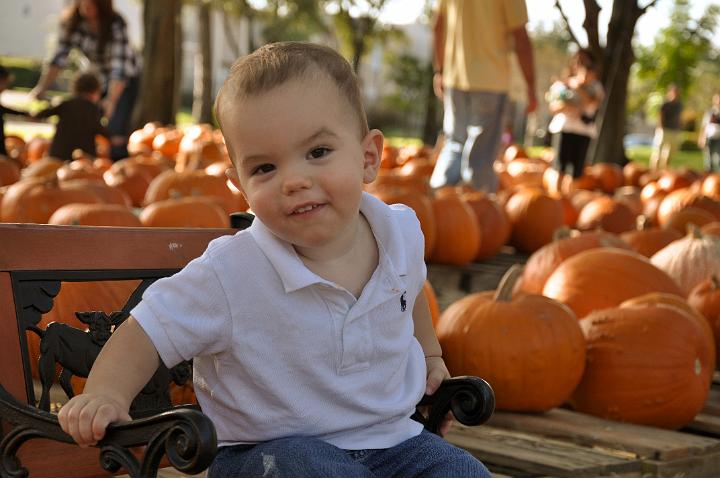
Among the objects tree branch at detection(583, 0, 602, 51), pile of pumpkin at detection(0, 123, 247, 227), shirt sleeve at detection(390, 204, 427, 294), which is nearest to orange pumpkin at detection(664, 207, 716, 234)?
pile of pumpkin at detection(0, 123, 247, 227)

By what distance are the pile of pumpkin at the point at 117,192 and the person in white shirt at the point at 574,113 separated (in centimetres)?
298

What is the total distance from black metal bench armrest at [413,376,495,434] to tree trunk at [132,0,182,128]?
11.8 m

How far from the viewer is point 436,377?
2377 mm

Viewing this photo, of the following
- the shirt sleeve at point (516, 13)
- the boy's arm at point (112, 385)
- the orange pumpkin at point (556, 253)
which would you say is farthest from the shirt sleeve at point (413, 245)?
the shirt sleeve at point (516, 13)

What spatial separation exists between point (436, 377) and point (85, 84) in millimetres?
7197

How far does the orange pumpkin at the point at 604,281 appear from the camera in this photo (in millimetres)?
4523

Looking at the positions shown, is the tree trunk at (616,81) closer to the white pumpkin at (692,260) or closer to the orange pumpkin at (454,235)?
the orange pumpkin at (454,235)

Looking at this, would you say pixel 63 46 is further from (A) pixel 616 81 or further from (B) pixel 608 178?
(A) pixel 616 81

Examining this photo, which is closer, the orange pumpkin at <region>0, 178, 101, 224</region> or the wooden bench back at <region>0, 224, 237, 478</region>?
the wooden bench back at <region>0, 224, 237, 478</region>

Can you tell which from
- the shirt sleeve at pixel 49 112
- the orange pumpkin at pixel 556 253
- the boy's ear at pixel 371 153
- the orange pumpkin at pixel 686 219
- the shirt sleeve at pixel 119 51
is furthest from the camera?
the shirt sleeve at pixel 119 51

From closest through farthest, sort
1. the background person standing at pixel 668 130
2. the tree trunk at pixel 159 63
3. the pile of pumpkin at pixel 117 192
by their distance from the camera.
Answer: the pile of pumpkin at pixel 117 192, the tree trunk at pixel 159 63, the background person standing at pixel 668 130

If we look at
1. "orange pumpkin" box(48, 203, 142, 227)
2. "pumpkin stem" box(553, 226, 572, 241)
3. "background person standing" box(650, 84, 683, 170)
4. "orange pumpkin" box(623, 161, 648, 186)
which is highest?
"orange pumpkin" box(48, 203, 142, 227)

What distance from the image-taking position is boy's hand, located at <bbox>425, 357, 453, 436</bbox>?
2.37m

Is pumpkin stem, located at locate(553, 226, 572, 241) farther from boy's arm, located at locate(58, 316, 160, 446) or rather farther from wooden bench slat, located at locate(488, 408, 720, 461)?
boy's arm, located at locate(58, 316, 160, 446)
